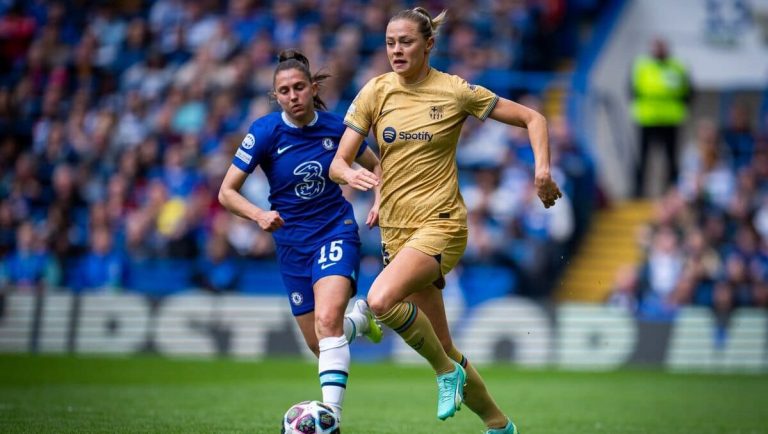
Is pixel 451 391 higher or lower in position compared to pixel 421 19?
lower

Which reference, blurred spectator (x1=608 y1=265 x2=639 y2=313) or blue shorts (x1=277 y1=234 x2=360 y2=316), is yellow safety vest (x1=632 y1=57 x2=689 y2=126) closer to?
blurred spectator (x1=608 y1=265 x2=639 y2=313)

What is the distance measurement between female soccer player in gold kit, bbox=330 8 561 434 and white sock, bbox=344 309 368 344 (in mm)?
809

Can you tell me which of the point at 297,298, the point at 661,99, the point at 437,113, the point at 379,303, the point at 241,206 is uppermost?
the point at 437,113

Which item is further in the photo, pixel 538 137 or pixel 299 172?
pixel 299 172

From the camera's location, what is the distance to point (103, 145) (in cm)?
2133

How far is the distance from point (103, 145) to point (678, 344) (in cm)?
1053

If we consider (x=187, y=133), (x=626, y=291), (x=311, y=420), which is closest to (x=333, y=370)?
(x=311, y=420)

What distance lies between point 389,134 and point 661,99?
12.6m

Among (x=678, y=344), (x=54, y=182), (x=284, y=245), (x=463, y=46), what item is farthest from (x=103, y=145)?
(x=284, y=245)

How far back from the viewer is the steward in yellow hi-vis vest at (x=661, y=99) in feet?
64.5

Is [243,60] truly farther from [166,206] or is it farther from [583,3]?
[583,3]

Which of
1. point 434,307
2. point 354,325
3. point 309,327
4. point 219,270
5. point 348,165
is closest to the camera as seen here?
point 348,165

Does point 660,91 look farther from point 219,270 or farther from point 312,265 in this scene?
point 312,265

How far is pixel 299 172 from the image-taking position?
28.5ft
